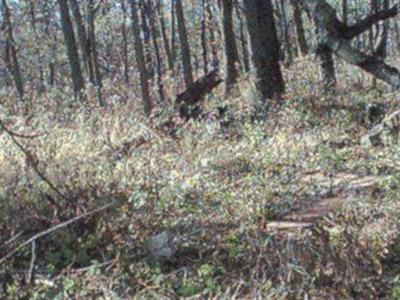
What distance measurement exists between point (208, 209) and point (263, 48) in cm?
519

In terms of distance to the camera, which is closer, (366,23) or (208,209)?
(208,209)

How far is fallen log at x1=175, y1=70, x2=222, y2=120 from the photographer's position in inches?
404

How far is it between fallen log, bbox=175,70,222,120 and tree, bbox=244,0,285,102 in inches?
37.4

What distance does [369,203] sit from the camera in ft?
17.4

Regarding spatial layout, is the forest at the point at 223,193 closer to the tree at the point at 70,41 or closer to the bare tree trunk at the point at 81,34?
the tree at the point at 70,41

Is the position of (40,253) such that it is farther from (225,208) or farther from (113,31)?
(113,31)

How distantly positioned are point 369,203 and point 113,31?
3449cm

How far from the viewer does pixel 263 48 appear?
1051cm

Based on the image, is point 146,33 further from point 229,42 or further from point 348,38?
point 348,38

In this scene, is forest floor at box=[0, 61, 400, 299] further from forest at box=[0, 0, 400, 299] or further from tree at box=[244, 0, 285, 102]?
tree at box=[244, 0, 285, 102]

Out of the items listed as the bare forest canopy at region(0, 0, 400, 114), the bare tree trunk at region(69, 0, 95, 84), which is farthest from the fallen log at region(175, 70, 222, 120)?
the bare tree trunk at region(69, 0, 95, 84)

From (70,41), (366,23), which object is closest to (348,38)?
(366,23)

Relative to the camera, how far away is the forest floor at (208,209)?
419 cm

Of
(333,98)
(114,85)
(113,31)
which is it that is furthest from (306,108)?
(113,31)
